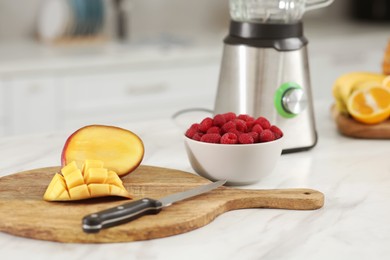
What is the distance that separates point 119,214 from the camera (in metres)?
1.10

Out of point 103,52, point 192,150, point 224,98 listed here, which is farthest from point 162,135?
point 103,52

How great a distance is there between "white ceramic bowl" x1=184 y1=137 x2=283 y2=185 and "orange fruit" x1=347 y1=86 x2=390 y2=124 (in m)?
0.41

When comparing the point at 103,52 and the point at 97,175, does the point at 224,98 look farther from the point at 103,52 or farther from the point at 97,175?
the point at 103,52

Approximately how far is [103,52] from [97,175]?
6.51ft

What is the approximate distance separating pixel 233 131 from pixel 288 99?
0.27 m

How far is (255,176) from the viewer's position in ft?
4.43

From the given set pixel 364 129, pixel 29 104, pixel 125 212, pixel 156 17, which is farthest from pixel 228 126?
pixel 156 17

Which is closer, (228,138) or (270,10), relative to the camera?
→ (228,138)

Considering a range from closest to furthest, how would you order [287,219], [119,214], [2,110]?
[119,214]
[287,219]
[2,110]

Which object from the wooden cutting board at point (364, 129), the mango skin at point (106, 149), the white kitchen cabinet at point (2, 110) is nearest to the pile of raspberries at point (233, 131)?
the mango skin at point (106, 149)

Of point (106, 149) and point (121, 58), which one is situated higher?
point (106, 149)

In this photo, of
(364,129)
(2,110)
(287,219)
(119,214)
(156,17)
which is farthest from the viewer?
(156,17)

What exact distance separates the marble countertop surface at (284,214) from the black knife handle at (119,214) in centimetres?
3

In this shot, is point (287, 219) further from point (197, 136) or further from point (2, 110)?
point (2, 110)
